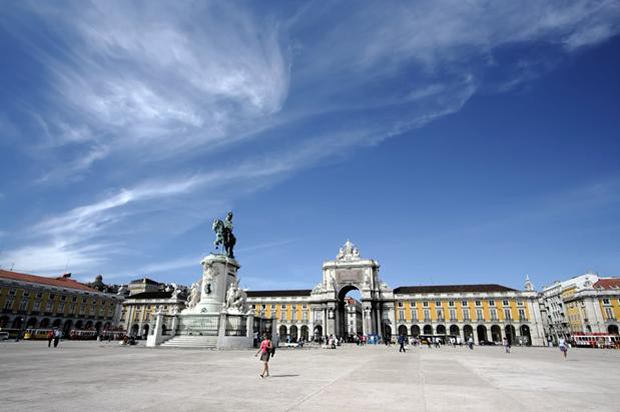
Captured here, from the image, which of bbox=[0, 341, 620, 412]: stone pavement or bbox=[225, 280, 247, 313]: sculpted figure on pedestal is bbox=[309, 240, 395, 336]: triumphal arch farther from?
bbox=[0, 341, 620, 412]: stone pavement

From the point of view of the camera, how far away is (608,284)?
7031 cm

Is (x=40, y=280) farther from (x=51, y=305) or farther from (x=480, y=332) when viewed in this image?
(x=480, y=332)

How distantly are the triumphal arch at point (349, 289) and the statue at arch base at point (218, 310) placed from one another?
178ft

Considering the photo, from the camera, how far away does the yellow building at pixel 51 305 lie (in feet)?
197

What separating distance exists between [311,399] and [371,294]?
77.4 meters

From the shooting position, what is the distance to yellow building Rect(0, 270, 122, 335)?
197 ft

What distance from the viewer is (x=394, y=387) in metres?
8.88

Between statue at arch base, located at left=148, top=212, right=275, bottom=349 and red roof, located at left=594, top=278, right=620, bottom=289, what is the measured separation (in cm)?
7455

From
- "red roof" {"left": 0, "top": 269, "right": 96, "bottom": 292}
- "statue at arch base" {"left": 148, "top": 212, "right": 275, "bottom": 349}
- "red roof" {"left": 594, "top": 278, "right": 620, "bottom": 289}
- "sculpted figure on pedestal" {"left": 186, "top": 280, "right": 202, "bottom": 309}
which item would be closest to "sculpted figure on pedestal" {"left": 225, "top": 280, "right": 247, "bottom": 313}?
"statue at arch base" {"left": 148, "top": 212, "right": 275, "bottom": 349}

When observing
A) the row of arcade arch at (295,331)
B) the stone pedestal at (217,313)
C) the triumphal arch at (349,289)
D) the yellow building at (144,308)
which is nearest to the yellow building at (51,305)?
the yellow building at (144,308)

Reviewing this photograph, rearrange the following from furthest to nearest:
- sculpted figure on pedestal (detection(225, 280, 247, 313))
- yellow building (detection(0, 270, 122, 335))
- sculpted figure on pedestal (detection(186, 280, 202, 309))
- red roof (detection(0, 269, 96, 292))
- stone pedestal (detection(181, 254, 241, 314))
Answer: red roof (detection(0, 269, 96, 292)) < yellow building (detection(0, 270, 122, 335)) < sculpted figure on pedestal (detection(186, 280, 202, 309)) < stone pedestal (detection(181, 254, 241, 314)) < sculpted figure on pedestal (detection(225, 280, 247, 313))

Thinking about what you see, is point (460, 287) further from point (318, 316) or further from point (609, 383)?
point (609, 383)

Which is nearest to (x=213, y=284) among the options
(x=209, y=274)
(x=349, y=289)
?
(x=209, y=274)

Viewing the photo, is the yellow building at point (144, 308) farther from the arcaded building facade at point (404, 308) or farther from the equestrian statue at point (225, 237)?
the equestrian statue at point (225, 237)
